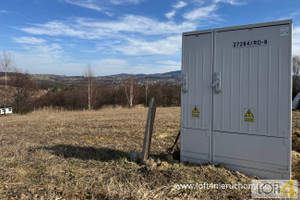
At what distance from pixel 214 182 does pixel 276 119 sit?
4.77ft

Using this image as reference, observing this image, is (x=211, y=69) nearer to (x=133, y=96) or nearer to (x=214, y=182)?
(x=214, y=182)

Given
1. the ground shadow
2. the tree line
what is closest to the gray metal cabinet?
the ground shadow

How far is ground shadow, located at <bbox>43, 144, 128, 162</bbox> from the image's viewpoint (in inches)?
198

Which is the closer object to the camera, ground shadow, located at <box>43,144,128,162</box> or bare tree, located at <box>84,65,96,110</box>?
ground shadow, located at <box>43,144,128,162</box>

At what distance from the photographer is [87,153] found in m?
5.31

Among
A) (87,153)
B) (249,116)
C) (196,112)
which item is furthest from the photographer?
(87,153)

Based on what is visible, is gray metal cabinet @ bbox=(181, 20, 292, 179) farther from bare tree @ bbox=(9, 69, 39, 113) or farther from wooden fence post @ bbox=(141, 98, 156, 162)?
bare tree @ bbox=(9, 69, 39, 113)

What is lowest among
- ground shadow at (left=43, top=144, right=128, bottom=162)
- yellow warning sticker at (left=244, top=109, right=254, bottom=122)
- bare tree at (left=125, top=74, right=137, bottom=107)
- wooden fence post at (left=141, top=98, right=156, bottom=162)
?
ground shadow at (left=43, top=144, right=128, bottom=162)

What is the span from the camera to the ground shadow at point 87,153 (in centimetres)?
502

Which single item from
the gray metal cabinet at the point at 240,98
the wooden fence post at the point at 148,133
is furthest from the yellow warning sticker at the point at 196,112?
the wooden fence post at the point at 148,133

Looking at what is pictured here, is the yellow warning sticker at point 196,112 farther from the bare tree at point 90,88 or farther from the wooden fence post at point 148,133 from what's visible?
the bare tree at point 90,88

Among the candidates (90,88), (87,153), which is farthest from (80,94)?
(87,153)

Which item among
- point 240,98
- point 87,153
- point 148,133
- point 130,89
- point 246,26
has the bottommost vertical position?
point 87,153

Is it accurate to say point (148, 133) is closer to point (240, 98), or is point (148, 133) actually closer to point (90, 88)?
point (240, 98)
